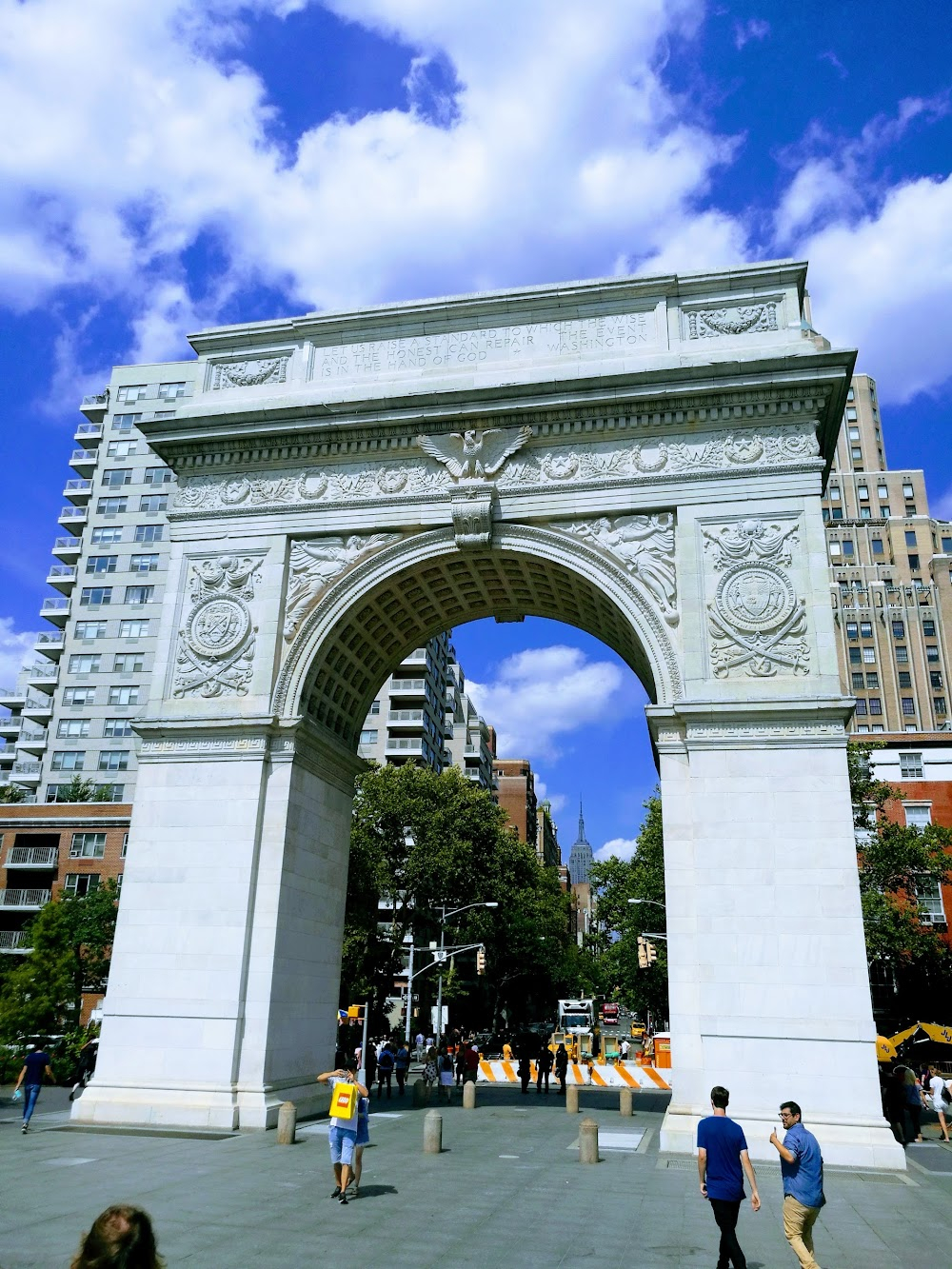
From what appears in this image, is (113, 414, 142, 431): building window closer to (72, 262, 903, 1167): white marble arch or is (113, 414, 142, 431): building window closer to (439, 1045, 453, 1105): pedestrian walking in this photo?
(72, 262, 903, 1167): white marble arch

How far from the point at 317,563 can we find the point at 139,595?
5115 cm

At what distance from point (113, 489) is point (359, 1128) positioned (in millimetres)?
68814

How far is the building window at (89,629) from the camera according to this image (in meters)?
71.5

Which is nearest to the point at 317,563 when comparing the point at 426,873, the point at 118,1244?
the point at 118,1244

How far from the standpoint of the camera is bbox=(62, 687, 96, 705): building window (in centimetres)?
7000

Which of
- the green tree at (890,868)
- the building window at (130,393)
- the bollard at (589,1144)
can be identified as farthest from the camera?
the building window at (130,393)

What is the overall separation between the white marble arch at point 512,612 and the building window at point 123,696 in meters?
46.0

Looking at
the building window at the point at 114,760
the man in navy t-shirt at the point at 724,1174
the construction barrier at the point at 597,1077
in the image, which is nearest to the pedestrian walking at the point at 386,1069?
the construction barrier at the point at 597,1077

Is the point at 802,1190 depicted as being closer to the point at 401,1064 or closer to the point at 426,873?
the point at 401,1064

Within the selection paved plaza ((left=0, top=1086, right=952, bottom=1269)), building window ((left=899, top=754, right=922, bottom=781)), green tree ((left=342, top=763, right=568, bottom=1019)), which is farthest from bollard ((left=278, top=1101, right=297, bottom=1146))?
building window ((left=899, top=754, right=922, bottom=781))

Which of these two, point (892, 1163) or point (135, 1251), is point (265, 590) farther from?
point (135, 1251)

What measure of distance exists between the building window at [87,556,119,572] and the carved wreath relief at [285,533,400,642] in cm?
5302

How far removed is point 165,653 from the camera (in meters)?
24.5

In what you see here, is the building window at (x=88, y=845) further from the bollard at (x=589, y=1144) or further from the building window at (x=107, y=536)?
the bollard at (x=589, y=1144)
